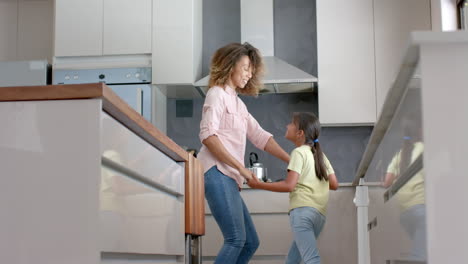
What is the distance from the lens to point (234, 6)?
210 inches

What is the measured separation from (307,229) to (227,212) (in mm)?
726

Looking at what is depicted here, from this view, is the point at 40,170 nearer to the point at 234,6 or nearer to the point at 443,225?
the point at 443,225

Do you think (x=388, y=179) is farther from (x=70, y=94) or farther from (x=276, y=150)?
(x=276, y=150)

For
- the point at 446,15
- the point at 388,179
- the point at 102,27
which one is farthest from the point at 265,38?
the point at 388,179

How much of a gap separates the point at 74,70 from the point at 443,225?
4225mm

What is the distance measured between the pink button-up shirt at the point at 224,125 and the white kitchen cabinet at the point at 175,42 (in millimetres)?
1720

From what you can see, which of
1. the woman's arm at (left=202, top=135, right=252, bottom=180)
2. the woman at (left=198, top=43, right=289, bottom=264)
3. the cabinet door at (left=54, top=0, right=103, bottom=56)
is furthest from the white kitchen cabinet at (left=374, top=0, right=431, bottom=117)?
the woman's arm at (left=202, top=135, right=252, bottom=180)

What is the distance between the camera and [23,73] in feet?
16.1

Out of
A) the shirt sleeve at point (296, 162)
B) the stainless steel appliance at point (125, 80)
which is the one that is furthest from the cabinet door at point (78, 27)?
the shirt sleeve at point (296, 162)

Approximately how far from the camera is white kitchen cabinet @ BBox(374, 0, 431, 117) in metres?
4.74

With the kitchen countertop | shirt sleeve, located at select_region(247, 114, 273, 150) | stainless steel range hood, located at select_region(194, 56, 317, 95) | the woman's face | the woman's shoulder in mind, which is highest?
stainless steel range hood, located at select_region(194, 56, 317, 95)

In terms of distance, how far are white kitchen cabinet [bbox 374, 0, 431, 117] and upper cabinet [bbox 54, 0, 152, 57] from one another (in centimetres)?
158

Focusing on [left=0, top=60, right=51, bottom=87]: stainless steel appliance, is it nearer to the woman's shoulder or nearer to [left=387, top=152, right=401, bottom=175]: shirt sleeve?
the woman's shoulder

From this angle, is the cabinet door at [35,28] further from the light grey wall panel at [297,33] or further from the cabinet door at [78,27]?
the light grey wall panel at [297,33]
